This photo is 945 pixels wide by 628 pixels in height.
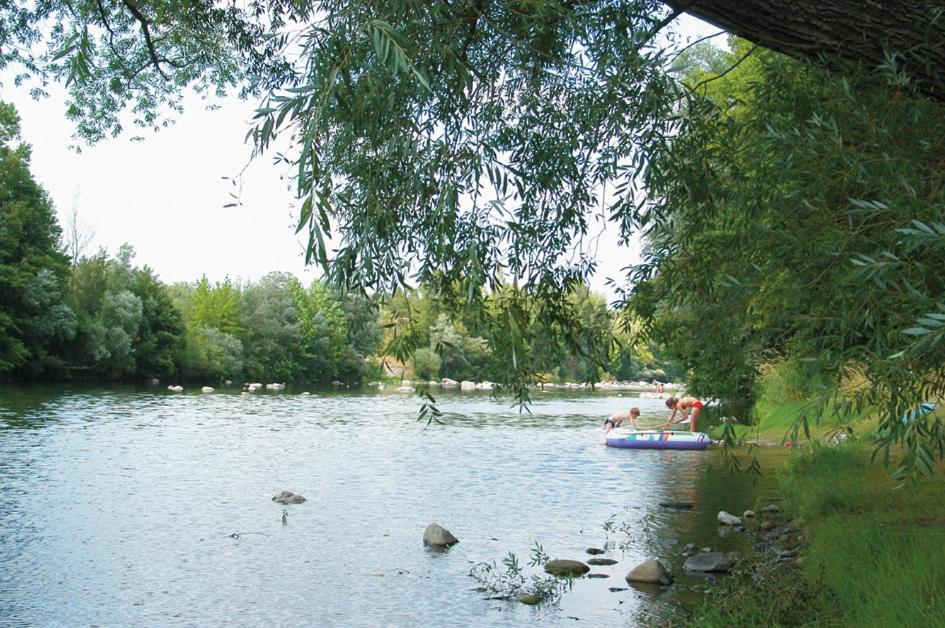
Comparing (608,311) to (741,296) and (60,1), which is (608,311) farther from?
(60,1)

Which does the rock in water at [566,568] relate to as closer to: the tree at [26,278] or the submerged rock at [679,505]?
the submerged rock at [679,505]

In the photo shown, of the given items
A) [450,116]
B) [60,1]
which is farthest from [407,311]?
[60,1]

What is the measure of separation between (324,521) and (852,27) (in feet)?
37.3

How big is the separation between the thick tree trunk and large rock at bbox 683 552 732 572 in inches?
278

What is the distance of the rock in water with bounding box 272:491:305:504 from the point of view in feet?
50.0

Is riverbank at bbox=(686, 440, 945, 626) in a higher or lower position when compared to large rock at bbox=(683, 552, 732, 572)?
higher

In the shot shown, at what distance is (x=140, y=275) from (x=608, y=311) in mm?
53468

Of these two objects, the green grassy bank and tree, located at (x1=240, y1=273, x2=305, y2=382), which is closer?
the green grassy bank

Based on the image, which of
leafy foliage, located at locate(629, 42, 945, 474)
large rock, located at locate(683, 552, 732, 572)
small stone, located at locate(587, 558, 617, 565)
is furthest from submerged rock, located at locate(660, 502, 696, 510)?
leafy foliage, located at locate(629, 42, 945, 474)

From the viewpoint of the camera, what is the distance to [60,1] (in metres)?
8.71

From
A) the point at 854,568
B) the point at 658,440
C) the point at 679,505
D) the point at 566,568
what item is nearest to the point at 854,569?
the point at 854,568

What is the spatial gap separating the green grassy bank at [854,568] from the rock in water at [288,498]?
26.9 feet

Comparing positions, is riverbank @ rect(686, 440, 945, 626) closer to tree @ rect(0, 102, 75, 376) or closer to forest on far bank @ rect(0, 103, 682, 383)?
forest on far bank @ rect(0, 103, 682, 383)

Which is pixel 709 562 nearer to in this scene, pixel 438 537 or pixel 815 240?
pixel 438 537
